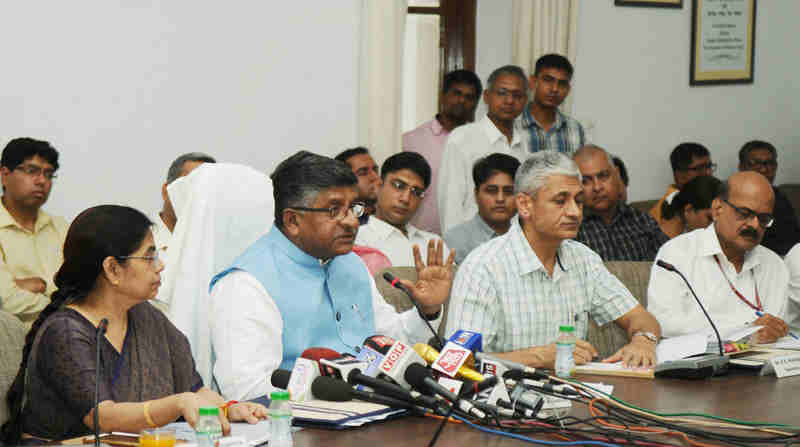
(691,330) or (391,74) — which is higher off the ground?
(391,74)

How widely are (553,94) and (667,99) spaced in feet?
6.90

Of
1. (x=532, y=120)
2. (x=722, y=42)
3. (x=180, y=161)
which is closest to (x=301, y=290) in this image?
(x=180, y=161)

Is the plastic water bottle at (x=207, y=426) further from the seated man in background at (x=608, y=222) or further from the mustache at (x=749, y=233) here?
the seated man in background at (x=608, y=222)

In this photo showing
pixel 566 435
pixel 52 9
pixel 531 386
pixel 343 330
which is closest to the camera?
pixel 566 435

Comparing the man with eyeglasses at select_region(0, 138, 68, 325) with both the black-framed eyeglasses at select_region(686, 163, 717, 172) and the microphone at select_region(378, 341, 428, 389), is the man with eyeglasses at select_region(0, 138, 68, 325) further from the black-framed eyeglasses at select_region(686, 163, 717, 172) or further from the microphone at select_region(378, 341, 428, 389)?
the black-framed eyeglasses at select_region(686, 163, 717, 172)

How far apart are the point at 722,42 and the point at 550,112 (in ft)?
8.63

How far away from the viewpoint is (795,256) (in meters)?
3.88

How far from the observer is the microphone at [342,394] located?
6.98 ft

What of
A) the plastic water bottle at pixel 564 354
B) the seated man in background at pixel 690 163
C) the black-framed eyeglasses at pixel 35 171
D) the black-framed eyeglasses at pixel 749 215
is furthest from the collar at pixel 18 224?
the seated man in background at pixel 690 163

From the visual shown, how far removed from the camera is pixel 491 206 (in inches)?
177

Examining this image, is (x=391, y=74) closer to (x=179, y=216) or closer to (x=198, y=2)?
(x=198, y=2)

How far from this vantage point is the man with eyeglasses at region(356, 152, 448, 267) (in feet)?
14.5

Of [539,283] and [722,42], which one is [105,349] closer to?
[539,283]

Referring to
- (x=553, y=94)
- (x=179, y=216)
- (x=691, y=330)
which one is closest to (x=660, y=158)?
(x=553, y=94)
